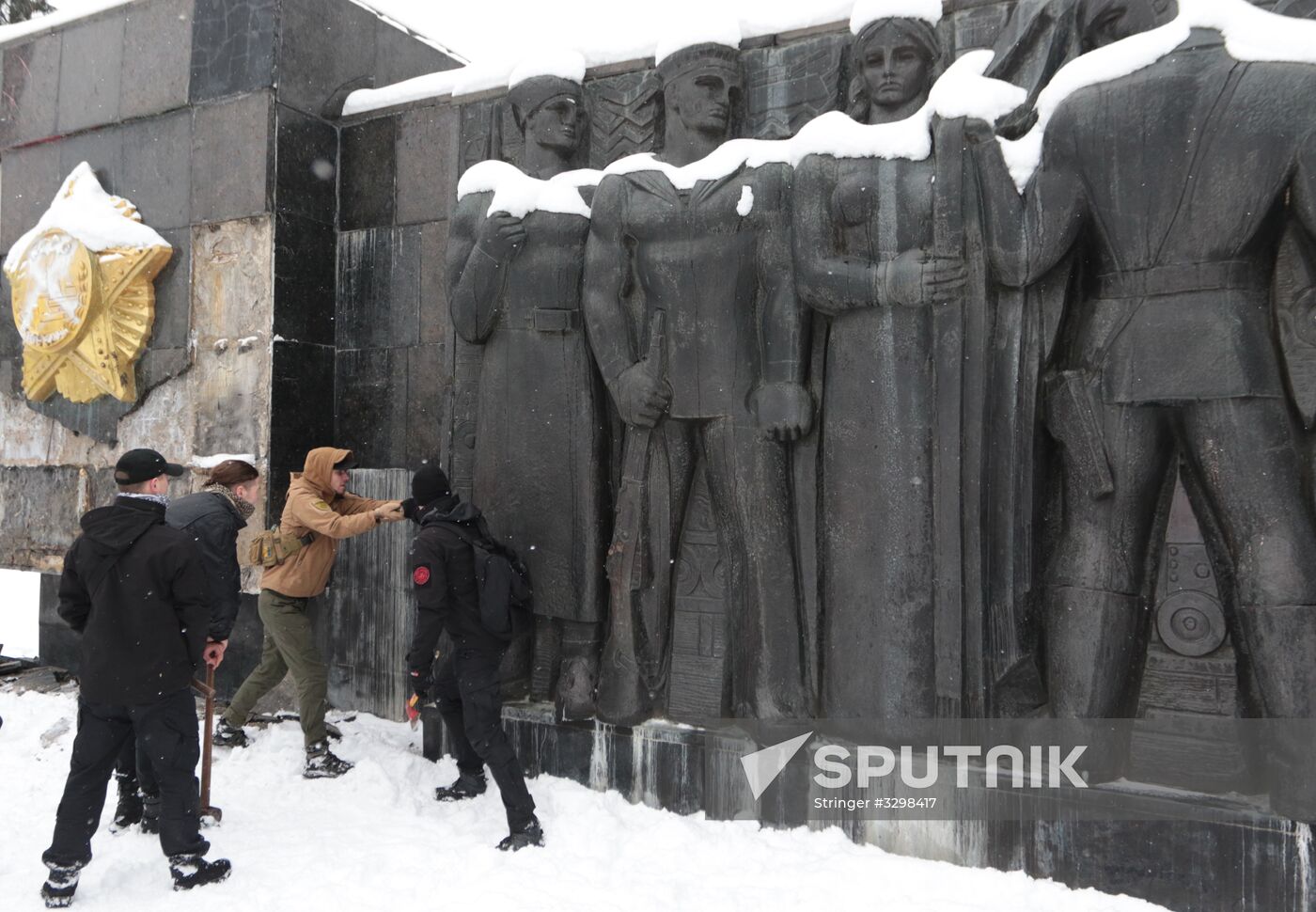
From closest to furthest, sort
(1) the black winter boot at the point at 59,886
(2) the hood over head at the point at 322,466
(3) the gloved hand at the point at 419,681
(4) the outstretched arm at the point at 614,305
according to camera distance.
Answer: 1. (1) the black winter boot at the point at 59,886
2. (3) the gloved hand at the point at 419,681
3. (4) the outstretched arm at the point at 614,305
4. (2) the hood over head at the point at 322,466

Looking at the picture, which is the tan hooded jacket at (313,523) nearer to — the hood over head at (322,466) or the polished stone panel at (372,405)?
the hood over head at (322,466)

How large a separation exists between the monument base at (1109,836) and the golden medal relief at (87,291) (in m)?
5.28

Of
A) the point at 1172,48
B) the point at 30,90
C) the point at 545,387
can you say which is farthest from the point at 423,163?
the point at 1172,48

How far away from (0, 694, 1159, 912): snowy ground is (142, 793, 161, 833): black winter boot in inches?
1.8

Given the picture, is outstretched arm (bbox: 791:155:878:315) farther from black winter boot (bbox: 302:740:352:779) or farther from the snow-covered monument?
black winter boot (bbox: 302:740:352:779)

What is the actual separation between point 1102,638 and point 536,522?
2774 mm

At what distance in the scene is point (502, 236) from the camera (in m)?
5.23

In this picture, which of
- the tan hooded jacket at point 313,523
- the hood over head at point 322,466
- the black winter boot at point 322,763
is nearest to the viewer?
the black winter boot at point 322,763

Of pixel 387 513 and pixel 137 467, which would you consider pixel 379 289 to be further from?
pixel 137 467

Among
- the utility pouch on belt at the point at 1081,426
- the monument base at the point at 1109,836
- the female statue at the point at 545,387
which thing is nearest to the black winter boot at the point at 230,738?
the female statue at the point at 545,387

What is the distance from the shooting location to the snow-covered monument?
3.84 metres

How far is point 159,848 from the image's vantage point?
14.5 ft

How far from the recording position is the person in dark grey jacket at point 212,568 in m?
4.56

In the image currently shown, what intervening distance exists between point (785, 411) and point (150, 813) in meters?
3.46
